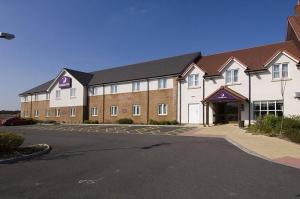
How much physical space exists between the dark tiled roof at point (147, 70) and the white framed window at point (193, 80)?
5.82 feet

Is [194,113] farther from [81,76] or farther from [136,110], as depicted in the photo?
[81,76]

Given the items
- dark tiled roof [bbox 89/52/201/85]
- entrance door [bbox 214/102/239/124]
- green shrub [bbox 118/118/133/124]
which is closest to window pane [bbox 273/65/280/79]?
entrance door [bbox 214/102/239/124]

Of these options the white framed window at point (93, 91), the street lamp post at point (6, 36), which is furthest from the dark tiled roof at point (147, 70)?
the street lamp post at point (6, 36)

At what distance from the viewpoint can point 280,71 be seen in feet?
92.6

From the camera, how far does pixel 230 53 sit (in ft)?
117

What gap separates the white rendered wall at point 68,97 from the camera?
47.6 meters

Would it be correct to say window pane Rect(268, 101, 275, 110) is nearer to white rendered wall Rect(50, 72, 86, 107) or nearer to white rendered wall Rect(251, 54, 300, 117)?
white rendered wall Rect(251, 54, 300, 117)

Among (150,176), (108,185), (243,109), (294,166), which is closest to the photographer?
(108,185)

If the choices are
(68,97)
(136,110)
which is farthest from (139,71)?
(68,97)

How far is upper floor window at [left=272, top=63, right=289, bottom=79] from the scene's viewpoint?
2795cm

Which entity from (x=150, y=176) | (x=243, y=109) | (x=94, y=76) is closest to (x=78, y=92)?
(x=94, y=76)

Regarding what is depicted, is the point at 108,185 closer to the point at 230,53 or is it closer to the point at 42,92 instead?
the point at 230,53

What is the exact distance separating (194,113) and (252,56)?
851 centimetres

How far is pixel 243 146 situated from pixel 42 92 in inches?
1845
